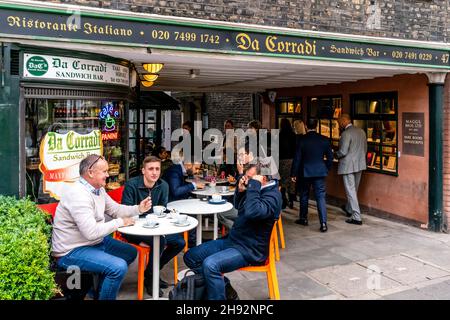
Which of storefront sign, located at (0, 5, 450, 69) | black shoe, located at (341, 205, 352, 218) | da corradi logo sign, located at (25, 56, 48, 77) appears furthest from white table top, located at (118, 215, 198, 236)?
black shoe, located at (341, 205, 352, 218)

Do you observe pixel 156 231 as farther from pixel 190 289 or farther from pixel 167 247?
pixel 167 247

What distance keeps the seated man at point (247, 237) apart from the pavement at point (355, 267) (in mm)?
903

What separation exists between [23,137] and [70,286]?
1653 mm

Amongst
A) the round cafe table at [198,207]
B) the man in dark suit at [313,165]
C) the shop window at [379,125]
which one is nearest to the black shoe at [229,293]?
the round cafe table at [198,207]

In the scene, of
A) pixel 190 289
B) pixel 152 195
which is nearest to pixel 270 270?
pixel 190 289

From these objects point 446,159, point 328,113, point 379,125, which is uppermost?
point 328,113

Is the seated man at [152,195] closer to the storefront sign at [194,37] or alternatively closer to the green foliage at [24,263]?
the green foliage at [24,263]

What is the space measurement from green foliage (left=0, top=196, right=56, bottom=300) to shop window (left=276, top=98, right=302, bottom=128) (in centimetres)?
865

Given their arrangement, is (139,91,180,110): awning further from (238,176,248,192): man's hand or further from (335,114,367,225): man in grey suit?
(238,176,248,192): man's hand

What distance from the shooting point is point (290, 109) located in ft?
40.5

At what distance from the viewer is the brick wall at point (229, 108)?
14.9m

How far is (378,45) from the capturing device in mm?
7238

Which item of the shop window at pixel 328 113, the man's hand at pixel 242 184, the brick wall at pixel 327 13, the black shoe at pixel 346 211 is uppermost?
the brick wall at pixel 327 13

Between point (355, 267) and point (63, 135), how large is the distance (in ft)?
13.3
